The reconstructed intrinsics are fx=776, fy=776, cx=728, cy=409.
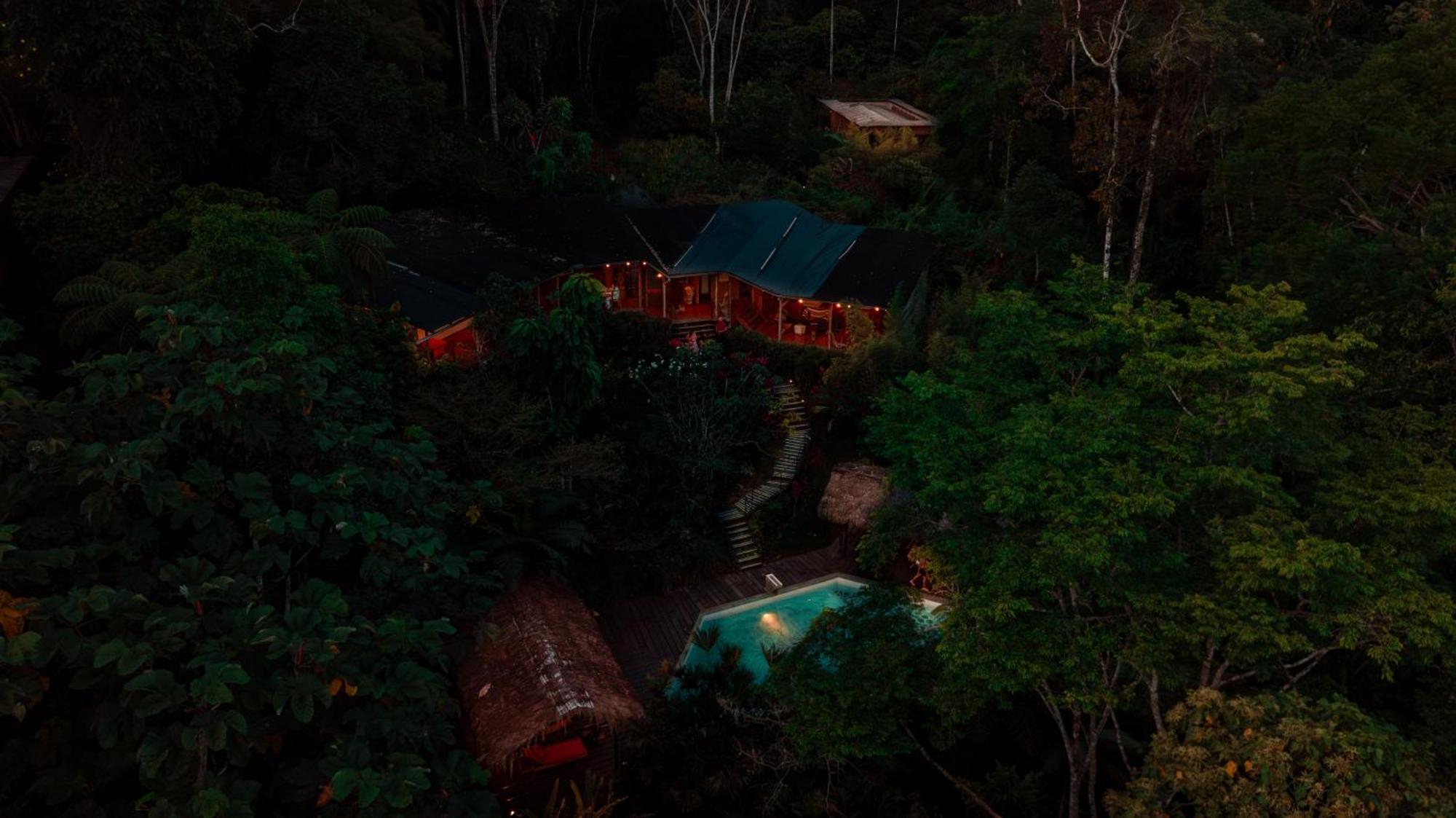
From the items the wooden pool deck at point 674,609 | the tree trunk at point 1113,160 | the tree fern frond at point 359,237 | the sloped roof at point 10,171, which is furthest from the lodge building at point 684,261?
the wooden pool deck at point 674,609

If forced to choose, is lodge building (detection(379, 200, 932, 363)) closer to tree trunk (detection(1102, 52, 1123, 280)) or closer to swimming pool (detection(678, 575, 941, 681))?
tree trunk (detection(1102, 52, 1123, 280))

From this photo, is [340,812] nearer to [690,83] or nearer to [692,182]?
[692,182]

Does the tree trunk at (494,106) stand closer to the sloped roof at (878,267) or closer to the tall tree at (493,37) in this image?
the tall tree at (493,37)

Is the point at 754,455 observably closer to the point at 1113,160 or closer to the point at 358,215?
the point at 358,215

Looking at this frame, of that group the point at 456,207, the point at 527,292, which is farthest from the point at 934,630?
the point at 456,207

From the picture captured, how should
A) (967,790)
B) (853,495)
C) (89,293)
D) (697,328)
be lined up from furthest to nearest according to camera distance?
(697,328), (853,495), (89,293), (967,790)

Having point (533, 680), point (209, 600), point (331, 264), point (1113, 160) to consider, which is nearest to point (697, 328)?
point (331, 264)
